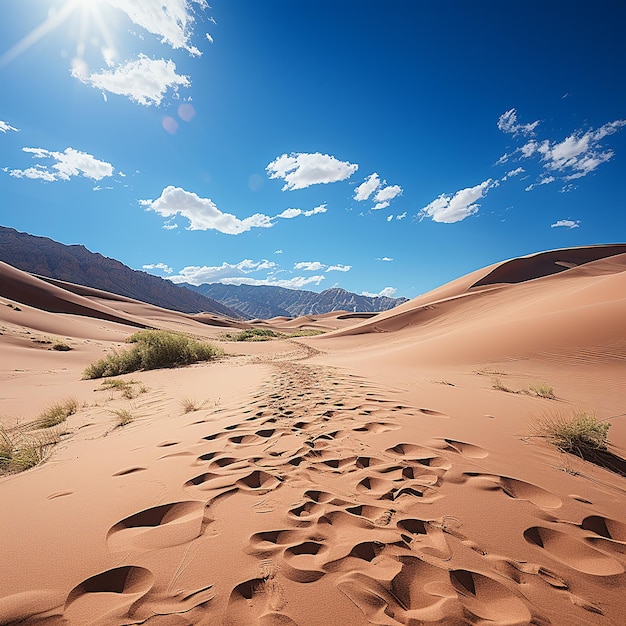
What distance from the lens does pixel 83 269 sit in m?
114

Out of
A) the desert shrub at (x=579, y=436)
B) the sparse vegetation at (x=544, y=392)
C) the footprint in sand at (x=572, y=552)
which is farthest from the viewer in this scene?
the sparse vegetation at (x=544, y=392)

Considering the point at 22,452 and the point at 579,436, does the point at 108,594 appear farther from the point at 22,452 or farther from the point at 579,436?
the point at 579,436

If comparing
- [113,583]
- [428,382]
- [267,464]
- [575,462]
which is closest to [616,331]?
[428,382]

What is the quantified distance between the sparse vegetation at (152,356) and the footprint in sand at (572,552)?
450 inches

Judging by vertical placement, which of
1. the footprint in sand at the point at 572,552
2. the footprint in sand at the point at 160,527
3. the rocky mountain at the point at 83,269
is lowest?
the footprint in sand at the point at 160,527

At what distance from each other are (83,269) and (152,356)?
12900 centimetres

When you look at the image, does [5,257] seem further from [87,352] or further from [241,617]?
[241,617]

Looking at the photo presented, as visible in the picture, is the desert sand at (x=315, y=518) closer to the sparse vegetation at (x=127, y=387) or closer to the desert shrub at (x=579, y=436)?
the desert shrub at (x=579, y=436)

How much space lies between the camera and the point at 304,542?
177 cm

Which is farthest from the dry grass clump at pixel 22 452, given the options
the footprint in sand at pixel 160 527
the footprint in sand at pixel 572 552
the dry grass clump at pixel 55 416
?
the footprint in sand at pixel 572 552

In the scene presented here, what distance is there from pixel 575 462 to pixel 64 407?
7044mm

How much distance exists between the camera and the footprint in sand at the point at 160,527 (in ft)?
5.77

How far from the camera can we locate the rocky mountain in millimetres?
103688

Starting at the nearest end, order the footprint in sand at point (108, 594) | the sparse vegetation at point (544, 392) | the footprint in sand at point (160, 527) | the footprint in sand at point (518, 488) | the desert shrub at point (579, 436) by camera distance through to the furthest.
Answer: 1. the footprint in sand at point (108, 594)
2. the footprint in sand at point (160, 527)
3. the footprint in sand at point (518, 488)
4. the desert shrub at point (579, 436)
5. the sparse vegetation at point (544, 392)
